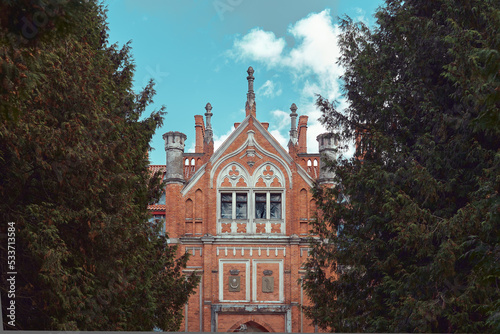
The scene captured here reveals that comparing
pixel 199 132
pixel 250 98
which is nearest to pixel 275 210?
pixel 250 98

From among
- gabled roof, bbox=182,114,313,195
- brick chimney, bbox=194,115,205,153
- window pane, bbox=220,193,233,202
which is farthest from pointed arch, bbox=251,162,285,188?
brick chimney, bbox=194,115,205,153

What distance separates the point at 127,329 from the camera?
468 inches

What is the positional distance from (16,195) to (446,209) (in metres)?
7.17

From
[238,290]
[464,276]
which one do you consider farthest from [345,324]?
[238,290]

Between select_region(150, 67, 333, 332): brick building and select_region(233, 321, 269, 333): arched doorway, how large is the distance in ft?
0.13

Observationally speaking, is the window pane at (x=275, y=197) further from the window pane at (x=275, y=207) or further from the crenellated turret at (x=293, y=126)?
the crenellated turret at (x=293, y=126)

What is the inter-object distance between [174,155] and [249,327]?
7358mm

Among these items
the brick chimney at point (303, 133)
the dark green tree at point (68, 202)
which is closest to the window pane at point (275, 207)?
the brick chimney at point (303, 133)

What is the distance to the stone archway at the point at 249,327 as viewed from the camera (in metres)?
23.3

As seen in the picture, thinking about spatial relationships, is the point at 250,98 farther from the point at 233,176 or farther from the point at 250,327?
the point at 250,327

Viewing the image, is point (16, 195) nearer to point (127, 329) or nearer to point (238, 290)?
point (127, 329)

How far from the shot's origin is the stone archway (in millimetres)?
23312

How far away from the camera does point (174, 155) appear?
81.1ft

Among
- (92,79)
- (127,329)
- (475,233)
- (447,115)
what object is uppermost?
(92,79)
